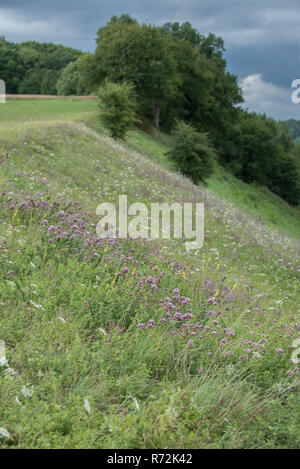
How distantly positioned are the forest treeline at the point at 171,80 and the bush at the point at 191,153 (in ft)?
39.0

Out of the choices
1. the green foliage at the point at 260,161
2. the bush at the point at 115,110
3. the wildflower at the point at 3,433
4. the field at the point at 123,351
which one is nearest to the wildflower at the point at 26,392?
the field at the point at 123,351

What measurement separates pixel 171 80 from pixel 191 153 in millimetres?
19112

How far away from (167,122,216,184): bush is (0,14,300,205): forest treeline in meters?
11.9

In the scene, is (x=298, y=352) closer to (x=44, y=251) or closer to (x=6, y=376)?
(x=6, y=376)

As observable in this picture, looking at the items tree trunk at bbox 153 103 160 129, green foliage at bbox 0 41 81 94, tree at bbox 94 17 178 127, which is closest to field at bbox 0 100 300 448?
tree at bbox 94 17 178 127

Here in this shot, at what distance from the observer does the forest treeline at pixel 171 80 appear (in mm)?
39500

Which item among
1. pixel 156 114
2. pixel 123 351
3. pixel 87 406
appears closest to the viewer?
pixel 87 406

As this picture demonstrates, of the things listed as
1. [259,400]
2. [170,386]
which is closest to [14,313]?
[170,386]

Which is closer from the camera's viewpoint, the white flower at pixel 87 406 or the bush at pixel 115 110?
the white flower at pixel 87 406

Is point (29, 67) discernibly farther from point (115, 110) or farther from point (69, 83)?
point (115, 110)

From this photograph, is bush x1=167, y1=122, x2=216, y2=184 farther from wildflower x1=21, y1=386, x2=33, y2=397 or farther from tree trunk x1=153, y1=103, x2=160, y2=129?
wildflower x1=21, y1=386, x2=33, y2=397

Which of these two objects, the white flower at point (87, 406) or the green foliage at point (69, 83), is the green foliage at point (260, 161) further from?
the white flower at point (87, 406)

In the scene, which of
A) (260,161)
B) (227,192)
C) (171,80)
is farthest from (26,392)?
(260,161)

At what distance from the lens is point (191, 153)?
2567 cm
